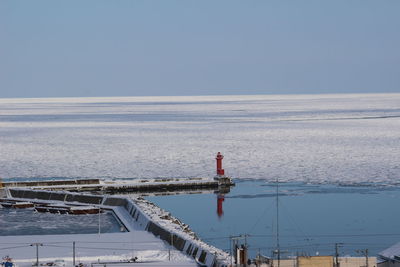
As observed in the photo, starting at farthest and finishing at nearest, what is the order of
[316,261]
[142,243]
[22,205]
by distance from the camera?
[22,205] → [142,243] → [316,261]

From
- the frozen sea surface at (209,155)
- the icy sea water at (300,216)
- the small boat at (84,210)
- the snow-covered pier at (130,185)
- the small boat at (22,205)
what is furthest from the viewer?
the frozen sea surface at (209,155)

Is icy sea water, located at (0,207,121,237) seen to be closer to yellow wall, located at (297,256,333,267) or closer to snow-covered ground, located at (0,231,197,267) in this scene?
snow-covered ground, located at (0,231,197,267)

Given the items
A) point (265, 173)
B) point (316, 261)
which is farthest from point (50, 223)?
point (265, 173)

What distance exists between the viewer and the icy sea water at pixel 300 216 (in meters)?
31.4

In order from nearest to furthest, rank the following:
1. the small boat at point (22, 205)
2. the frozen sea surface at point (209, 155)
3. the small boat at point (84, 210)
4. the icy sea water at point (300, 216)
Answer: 1. the icy sea water at point (300, 216)
2. the small boat at point (84, 210)
3. the small boat at point (22, 205)
4. the frozen sea surface at point (209, 155)

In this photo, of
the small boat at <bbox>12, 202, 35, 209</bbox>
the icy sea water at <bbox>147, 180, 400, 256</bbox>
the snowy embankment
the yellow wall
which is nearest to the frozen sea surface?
the icy sea water at <bbox>147, 180, 400, 256</bbox>

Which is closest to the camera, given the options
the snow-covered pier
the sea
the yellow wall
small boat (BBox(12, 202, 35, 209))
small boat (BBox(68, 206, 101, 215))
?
the yellow wall

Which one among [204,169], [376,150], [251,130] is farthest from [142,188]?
[251,130]

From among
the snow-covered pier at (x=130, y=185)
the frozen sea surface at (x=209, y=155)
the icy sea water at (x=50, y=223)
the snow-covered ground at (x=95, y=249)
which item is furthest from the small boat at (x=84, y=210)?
the frozen sea surface at (x=209, y=155)

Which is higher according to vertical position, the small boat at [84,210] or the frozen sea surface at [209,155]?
the frozen sea surface at [209,155]

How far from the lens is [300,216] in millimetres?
38688

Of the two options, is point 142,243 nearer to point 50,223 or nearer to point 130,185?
point 50,223

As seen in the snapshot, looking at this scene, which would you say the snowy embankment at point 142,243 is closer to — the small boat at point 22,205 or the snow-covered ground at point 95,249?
the snow-covered ground at point 95,249

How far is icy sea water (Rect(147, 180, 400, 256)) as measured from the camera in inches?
1238
